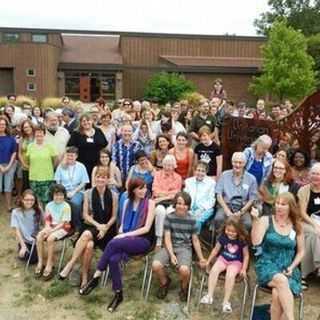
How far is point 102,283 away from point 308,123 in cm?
377

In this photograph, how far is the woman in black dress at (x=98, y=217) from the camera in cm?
611

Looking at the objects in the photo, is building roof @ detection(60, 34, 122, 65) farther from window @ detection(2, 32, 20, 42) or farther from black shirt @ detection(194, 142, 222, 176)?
black shirt @ detection(194, 142, 222, 176)

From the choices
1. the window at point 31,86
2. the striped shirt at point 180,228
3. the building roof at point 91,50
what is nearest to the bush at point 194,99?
the striped shirt at point 180,228

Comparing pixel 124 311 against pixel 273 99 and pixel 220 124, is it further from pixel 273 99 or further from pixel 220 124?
pixel 273 99

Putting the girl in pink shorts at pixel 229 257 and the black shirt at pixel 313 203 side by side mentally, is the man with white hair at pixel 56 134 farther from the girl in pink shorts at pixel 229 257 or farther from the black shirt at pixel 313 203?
the black shirt at pixel 313 203

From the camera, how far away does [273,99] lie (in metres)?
36.2

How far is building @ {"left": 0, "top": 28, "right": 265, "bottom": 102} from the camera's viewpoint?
1483 inches

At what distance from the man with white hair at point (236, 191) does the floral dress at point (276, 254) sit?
113 cm

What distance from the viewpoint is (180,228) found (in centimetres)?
581

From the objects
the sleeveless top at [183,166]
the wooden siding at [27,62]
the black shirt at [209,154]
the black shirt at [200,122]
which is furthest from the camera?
the wooden siding at [27,62]

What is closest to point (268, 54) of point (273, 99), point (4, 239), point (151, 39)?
point (273, 99)

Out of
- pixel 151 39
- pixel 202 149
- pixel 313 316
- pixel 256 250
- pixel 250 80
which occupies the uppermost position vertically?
pixel 151 39

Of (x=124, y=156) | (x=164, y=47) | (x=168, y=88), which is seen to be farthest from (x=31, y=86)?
(x=124, y=156)

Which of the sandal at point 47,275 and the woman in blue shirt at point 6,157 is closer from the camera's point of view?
the sandal at point 47,275
